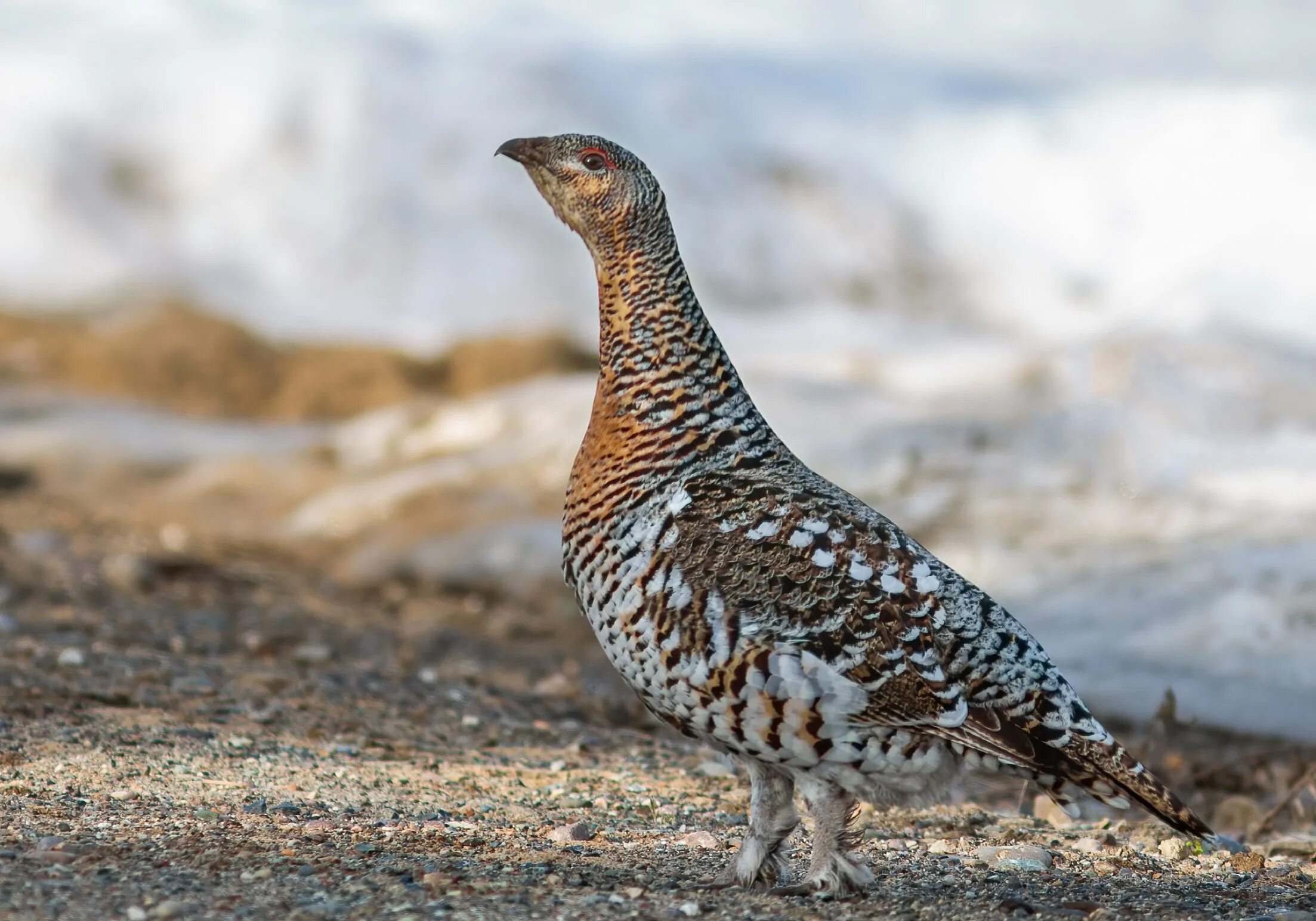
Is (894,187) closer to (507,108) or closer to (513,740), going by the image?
(507,108)

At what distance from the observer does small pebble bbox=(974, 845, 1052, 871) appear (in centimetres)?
510

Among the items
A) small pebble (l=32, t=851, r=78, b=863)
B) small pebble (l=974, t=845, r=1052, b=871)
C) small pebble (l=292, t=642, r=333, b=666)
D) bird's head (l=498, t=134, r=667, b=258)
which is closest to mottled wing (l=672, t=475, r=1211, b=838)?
small pebble (l=974, t=845, r=1052, b=871)

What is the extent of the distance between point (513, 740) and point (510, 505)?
4.78 metres

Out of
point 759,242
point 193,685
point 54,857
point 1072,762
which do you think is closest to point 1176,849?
point 1072,762

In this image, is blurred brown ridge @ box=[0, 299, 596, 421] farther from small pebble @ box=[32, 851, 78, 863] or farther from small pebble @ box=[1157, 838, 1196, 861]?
small pebble @ box=[32, 851, 78, 863]

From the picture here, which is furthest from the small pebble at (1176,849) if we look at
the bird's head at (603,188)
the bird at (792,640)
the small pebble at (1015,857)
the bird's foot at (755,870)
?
the bird's head at (603,188)

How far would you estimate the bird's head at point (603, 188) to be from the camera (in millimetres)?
4980

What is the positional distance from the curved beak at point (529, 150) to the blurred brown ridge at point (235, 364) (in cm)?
880

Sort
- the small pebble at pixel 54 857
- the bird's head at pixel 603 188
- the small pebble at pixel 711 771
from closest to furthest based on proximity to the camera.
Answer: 1. the small pebble at pixel 54 857
2. the bird's head at pixel 603 188
3. the small pebble at pixel 711 771

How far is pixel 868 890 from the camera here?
4.52 meters

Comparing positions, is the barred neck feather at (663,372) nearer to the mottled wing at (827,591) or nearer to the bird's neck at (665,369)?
the bird's neck at (665,369)

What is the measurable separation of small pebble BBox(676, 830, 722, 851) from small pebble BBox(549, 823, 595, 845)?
1.06ft

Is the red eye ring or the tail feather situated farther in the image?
the red eye ring

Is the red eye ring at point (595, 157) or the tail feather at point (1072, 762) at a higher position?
the red eye ring at point (595, 157)
